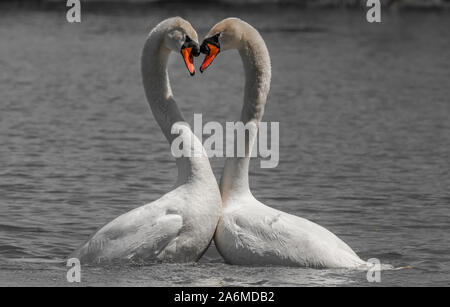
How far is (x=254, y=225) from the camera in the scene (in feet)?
27.0

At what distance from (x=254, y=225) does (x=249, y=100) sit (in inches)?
49.1

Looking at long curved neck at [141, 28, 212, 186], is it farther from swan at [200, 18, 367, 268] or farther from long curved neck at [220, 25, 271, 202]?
long curved neck at [220, 25, 271, 202]

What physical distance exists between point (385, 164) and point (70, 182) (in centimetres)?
440

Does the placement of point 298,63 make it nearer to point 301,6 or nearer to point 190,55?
point 190,55

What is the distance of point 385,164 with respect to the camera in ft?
47.3

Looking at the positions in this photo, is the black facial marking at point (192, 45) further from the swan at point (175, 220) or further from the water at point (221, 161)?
the water at point (221, 161)

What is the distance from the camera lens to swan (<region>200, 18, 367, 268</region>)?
8211mm

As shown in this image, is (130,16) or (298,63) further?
(130,16)

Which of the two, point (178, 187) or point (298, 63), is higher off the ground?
point (298, 63)

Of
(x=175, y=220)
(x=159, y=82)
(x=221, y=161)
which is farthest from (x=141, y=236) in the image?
(x=221, y=161)

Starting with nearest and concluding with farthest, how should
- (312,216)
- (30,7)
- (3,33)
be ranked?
1. (312,216)
2. (3,33)
3. (30,7)

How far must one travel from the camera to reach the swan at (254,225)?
821 cm

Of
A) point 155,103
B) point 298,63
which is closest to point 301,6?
point 298,63

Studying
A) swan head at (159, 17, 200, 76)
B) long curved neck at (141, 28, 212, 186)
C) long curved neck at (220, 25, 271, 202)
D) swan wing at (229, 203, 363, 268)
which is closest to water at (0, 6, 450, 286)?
swan wing at (229, 203, 363, 268)
